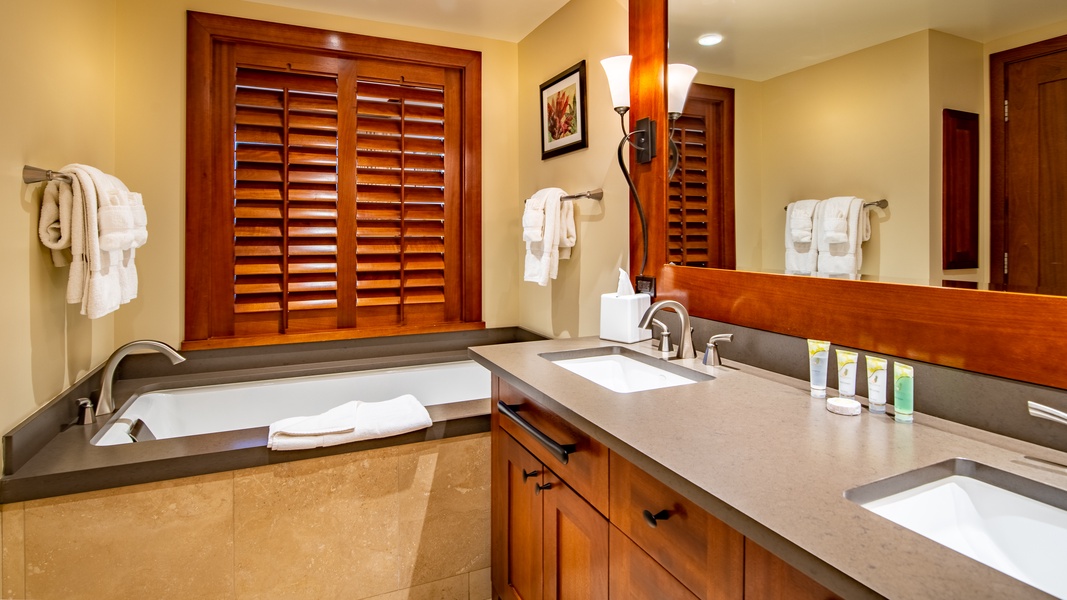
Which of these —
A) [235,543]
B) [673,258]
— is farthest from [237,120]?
[673,258]

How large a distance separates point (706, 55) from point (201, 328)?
8.00 ft

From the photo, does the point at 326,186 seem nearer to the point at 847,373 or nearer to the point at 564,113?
the point at 564,113

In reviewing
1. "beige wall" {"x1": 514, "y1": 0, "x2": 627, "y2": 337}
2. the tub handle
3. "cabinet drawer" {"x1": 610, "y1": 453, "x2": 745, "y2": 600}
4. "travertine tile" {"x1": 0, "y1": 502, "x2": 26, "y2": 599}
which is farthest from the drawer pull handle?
"travertine tile" {"x1": 0, "y1": 502, "x2": 26, "y2": 599}

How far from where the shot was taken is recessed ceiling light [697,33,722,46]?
5.64 feet

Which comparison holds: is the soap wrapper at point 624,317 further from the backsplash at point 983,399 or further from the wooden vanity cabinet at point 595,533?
the backsplash at point 983,399

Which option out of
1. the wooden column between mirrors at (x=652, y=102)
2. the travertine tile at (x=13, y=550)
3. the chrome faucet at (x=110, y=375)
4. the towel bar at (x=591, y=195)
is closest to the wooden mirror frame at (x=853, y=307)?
the wooden column between mirrors at (x=652, y=102)

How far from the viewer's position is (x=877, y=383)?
1117mm

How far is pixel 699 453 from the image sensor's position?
93 centimetres

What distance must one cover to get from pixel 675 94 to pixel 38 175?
6.48 ft

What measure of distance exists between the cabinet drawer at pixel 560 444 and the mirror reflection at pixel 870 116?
0.74m

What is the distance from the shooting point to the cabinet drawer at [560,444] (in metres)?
1.19

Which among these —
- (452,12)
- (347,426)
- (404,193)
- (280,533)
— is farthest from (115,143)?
(280,533)

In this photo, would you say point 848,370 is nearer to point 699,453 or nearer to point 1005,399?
point 1005,399

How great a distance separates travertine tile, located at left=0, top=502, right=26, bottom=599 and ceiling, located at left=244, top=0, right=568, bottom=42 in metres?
2.26
